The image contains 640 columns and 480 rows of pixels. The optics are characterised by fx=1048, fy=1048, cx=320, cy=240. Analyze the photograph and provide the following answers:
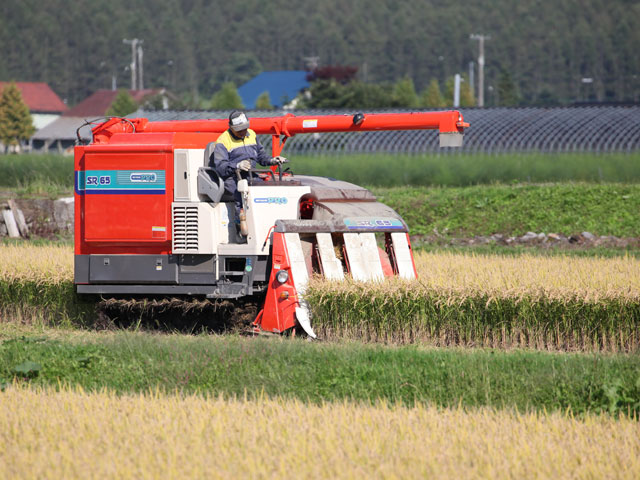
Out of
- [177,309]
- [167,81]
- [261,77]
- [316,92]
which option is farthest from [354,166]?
[167,81]

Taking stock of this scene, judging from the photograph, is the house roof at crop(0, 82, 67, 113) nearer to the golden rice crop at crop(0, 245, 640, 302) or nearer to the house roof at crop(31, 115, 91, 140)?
the house roof at crop(31, 115, 91, 140)

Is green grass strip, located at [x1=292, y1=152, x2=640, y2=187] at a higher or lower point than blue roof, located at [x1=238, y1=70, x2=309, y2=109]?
lower

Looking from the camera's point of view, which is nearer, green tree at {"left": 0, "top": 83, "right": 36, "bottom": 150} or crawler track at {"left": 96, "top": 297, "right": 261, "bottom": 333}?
crawler track at {"left": 96, "top": 297, "right": 261, "bottom": 333}

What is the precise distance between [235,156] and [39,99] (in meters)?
112

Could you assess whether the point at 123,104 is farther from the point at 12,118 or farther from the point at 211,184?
the point at 211,184

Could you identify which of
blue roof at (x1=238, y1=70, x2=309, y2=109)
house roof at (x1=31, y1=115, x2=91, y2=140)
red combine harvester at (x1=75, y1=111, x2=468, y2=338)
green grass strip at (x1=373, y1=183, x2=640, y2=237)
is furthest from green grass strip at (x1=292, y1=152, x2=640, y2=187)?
blue roof at (x1=238, y1=70, x2=309, y2=109)

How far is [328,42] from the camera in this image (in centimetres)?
17175

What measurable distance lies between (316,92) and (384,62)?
8464cm

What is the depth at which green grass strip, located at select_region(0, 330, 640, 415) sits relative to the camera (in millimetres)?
9609

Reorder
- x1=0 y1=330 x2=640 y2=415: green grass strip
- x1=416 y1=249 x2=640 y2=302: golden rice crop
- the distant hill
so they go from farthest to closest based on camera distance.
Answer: the distant hill
x1=416 y1=249 x2=640 y2=302: golden rice crop
x1=0 y1=330 x2=640 y2=415: green grass strip

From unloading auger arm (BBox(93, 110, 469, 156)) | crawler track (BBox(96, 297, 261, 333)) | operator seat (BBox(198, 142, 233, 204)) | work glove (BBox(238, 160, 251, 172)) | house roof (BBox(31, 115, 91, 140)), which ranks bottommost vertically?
house roof (BBox(31, 115, 91, 140))

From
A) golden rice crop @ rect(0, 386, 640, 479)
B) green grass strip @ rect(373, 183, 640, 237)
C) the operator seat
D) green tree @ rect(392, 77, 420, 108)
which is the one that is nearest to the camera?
golden rice crop @ rect(0, 386, 640, 479)

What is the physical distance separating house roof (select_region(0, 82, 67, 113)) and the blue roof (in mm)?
Result: 21351

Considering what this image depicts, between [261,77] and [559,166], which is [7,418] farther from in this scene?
[261,77]
